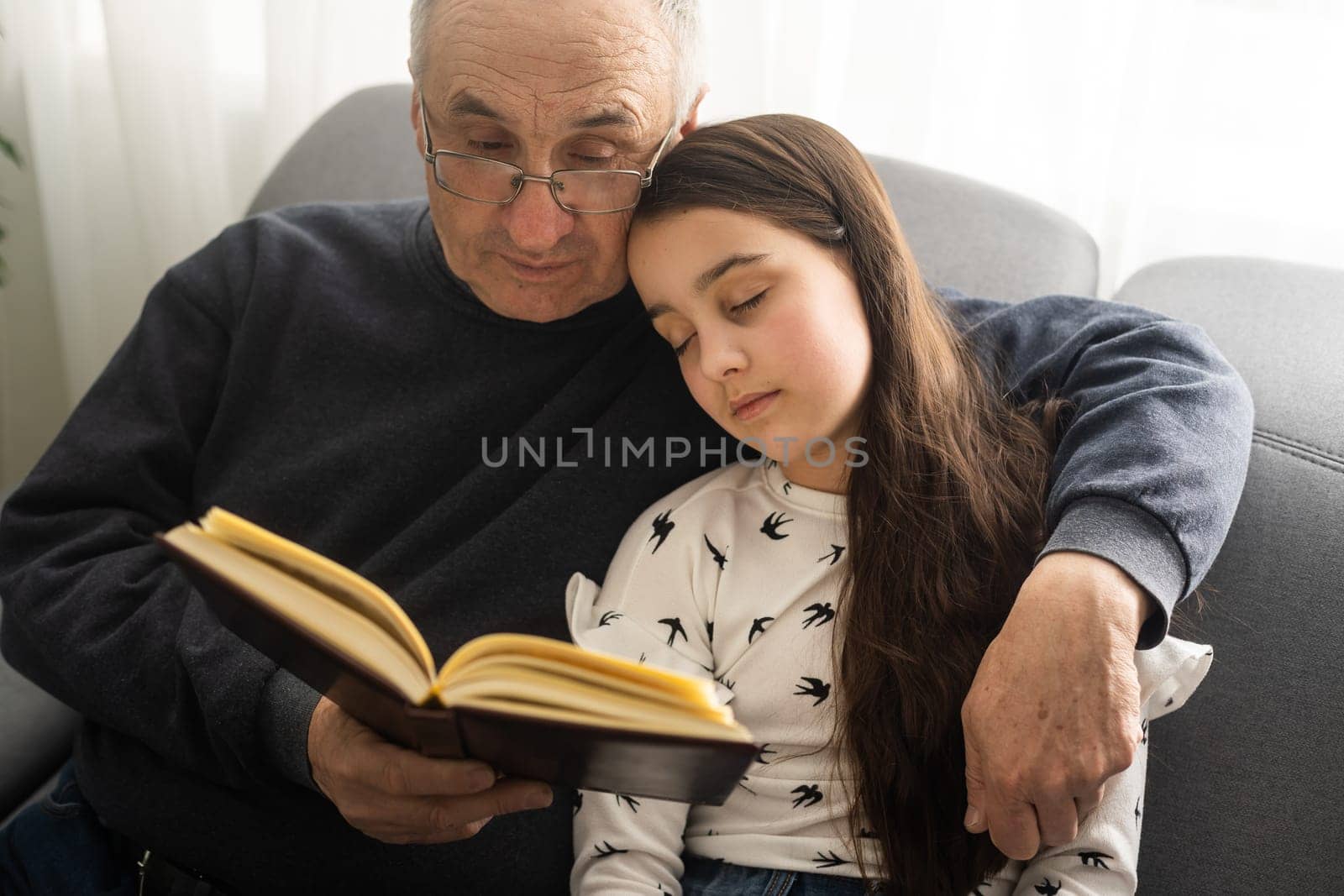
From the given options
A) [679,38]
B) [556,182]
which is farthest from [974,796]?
[679,38]

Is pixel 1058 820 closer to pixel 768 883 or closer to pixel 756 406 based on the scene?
pixel 768 883

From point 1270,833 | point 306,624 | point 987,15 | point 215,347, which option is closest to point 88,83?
point 215,347

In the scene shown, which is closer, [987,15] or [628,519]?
[628,519]

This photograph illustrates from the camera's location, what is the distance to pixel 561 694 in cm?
79

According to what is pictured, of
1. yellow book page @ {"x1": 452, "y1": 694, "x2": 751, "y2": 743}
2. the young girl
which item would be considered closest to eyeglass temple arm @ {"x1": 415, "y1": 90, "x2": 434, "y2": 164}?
the young girl

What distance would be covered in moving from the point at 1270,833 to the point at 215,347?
1.48 metres

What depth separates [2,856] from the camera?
56.2 inches

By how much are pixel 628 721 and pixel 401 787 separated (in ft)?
1.16

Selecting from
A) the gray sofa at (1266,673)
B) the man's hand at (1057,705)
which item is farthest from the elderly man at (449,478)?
the gray sofa at (1266,673)

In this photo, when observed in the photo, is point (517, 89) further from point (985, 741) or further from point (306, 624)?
point (985, 741)

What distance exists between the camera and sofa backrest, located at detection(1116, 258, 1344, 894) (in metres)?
1.21

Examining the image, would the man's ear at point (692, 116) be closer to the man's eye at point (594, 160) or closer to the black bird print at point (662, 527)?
the man's eye at point (594, 160)

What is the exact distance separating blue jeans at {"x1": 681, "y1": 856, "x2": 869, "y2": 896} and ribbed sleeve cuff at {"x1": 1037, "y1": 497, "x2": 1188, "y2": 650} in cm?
41

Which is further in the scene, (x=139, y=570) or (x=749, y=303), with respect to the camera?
(x=139, y=570)
